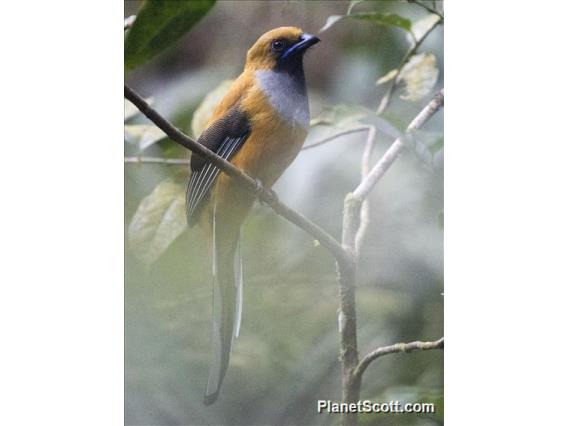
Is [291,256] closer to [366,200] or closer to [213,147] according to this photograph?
[366,200]

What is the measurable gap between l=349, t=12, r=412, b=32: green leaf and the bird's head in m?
0.14

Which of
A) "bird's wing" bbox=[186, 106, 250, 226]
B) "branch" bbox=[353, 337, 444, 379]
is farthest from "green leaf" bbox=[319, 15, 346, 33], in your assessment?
"branch" bbox=[353, 337, 444, 379]

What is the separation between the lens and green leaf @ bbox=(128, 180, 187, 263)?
2.11m

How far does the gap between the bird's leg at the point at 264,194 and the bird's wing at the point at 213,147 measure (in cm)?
11

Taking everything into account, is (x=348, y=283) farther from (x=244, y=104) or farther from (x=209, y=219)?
(x=244, y=104)

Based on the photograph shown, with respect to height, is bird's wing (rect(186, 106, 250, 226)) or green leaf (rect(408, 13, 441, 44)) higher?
green leaf (rect(408, 13, 441, 44))

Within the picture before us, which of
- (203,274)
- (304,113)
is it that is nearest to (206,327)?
(203,274)

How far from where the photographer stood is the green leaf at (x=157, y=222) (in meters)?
2.11

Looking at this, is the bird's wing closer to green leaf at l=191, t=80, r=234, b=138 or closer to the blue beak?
green leaf at l=191, t=80, r=234, b=138

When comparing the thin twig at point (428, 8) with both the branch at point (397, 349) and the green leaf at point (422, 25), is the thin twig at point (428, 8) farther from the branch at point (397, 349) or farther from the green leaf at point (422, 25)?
the branch at point (397, 349)

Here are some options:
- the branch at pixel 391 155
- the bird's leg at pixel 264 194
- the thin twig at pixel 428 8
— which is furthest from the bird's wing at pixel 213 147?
the thin twig at pixel 428 8

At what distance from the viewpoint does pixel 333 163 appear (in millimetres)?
2111

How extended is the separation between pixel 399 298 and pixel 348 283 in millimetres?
147

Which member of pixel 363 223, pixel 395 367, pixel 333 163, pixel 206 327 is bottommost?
pixel 395 367
